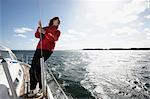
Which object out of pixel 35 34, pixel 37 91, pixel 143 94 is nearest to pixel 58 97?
pixel 37 91

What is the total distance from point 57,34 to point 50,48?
0.31 metres

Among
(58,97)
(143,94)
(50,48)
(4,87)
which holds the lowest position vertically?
(143,94)

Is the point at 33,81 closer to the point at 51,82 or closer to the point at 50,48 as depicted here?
the point at 50,48

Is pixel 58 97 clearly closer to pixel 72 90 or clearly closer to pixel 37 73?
pixel 72 90

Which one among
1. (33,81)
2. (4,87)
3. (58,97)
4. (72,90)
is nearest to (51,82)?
(72,90)

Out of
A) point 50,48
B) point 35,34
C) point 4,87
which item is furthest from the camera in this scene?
point 50,48

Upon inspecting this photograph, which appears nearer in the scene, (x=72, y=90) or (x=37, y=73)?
(x=37, y=73)

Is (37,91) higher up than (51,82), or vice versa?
(37,91)

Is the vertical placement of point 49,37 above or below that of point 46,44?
above

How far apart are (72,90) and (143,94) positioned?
4599 millimetres

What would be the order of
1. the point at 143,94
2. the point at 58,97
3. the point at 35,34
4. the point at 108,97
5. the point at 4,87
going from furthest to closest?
1. the point at 143,94
2. the point at 108,97
3. the point at 58,97
4. the point at 35,34
5. the point at 4,87

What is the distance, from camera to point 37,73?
351 cm

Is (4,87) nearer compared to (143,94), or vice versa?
(4,87)

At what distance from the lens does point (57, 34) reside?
3447mm
